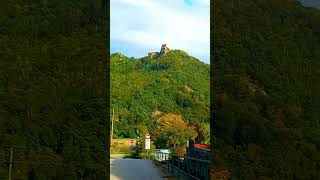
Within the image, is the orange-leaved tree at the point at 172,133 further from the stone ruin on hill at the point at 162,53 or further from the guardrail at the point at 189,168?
the stone ruin on hill at the point at 162,53

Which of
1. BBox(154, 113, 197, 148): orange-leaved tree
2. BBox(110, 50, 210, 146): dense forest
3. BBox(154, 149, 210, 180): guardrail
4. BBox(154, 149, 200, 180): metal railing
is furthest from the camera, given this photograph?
BBox(110, 50, 210, 146): dense forest

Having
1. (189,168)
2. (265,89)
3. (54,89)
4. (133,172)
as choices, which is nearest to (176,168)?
(133,172)

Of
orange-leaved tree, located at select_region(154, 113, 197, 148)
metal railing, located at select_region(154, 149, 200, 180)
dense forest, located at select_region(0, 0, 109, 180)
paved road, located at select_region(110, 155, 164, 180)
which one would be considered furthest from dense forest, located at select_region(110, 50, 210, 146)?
dense forest, located at select_region(0, 0, 109, 180)

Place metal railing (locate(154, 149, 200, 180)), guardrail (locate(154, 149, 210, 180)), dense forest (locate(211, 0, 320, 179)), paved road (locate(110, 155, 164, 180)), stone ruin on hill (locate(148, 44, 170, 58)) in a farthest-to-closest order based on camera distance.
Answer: stone ruin on hill (locate(148, 44, 170, 58)) → paved road (locate(110, 155, 164, 180)) → metal railing (locate(154, 149, 200, 180)) → guardrail (locate(154, 149, 210, 180)) → dense forest (locate(211, 0, 320, 179))

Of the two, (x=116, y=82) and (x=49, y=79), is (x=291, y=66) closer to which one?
(x=49, y=79)

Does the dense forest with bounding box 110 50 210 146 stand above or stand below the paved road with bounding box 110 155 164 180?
above

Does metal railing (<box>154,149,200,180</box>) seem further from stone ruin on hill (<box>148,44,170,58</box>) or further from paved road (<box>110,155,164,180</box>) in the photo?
stone ruin on hill (<box>148,44,170,58</box>)
